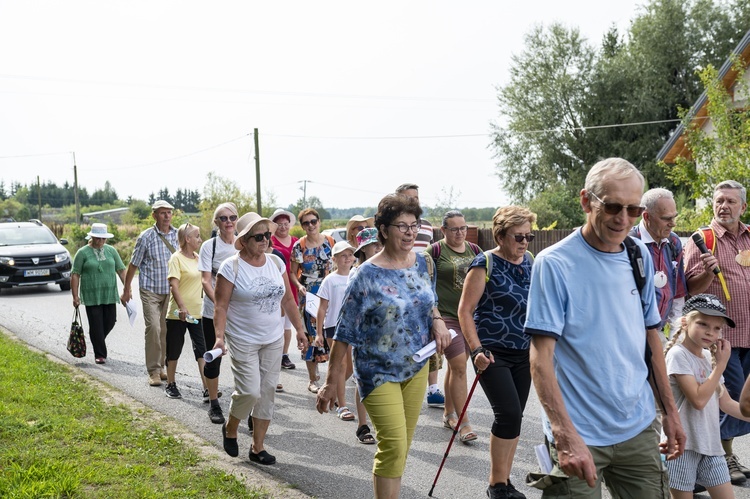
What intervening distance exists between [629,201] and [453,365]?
11.2ft

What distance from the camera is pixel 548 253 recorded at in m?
3.16

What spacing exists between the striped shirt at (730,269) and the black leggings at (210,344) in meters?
4.03

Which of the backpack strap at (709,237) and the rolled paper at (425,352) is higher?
the backpack strap at (709,237)

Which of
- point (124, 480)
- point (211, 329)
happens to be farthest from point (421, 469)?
point (211, 329)

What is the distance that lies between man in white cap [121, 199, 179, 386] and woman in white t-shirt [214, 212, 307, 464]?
298 centimetres

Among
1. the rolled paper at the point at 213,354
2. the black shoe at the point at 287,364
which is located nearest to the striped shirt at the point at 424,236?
the black shoe at the point at 287,364

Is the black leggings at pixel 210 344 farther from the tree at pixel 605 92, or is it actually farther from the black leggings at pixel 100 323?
the tree at pixel 605 92

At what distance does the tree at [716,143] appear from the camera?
16.6 meters

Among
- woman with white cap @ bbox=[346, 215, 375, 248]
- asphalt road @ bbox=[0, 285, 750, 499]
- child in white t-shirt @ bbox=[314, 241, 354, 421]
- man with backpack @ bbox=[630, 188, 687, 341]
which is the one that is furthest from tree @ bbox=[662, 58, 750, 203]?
man with backpack @ bbox=[630, 188, 687, 341]

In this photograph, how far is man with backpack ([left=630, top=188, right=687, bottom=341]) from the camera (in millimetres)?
5332

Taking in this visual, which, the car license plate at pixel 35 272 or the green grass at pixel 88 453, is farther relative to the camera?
the car license plate at pixel 35 272

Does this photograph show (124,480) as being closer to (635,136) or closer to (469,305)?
(469,305)

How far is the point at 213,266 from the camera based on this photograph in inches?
301

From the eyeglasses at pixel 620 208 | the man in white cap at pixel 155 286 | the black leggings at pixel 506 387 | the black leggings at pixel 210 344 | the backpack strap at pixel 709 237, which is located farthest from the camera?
the man in white cap at pixel 155 286
